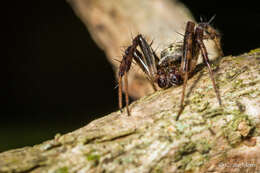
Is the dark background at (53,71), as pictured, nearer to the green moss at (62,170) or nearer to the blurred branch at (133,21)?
the blurred branch at (133,21)

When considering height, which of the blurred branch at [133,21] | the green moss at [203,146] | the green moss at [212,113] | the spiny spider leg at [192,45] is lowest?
the green moss at [203,146]

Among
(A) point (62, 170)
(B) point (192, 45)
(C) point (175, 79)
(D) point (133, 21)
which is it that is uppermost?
(D) point (133, 21)

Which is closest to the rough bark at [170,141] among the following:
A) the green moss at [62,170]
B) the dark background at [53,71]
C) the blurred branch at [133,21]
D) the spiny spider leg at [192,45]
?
the green moss at [62,170]

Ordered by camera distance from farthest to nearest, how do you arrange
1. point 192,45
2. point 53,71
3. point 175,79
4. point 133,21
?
point 53,71 → point 133,21 → point 175,79 → point 192,45

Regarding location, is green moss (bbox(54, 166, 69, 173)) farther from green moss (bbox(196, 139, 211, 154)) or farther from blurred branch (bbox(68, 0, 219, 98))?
blurred branch (bbox(68, 0, 219, 98))

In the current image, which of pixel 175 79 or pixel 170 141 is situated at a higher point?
pixel 175 79

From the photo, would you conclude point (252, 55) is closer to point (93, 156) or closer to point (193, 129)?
point (193, 129)

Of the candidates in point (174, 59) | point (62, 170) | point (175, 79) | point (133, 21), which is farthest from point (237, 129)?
point (133, 21)

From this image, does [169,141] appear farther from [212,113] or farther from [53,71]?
[53,71]
